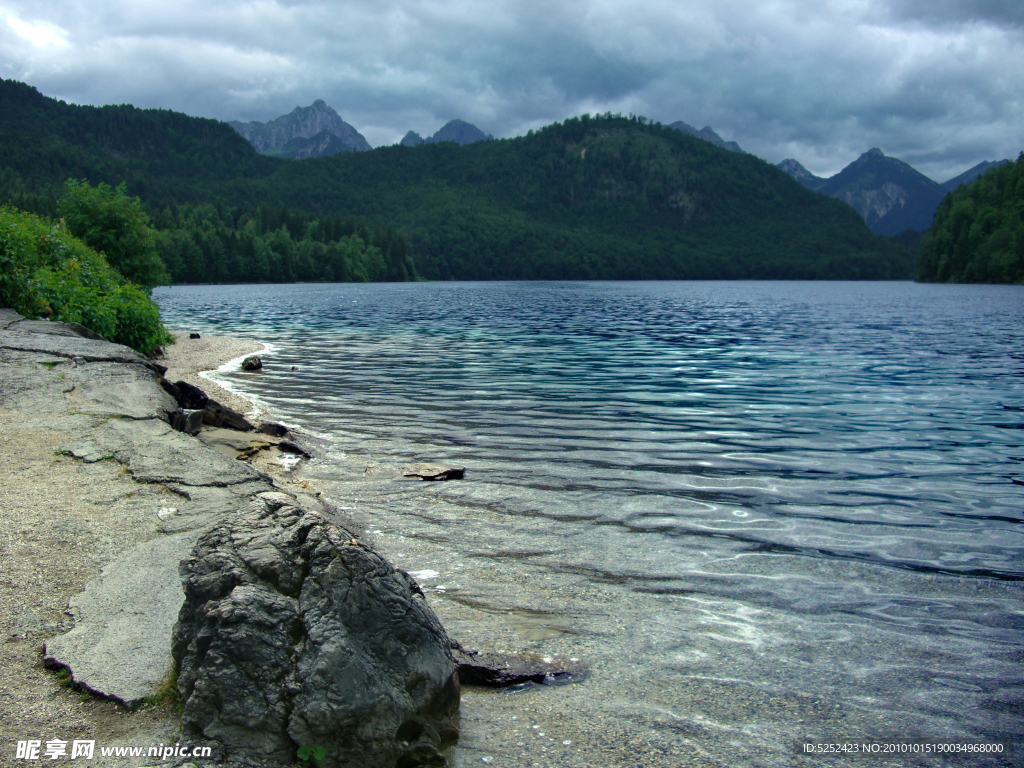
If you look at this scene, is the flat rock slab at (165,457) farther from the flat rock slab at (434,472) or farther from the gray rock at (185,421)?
the flat rock slab at (434,472)

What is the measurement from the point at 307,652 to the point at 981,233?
142135 mm

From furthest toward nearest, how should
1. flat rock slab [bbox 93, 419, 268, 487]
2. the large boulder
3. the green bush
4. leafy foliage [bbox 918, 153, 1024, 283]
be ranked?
1. leafy foliage [bbox 918, 153, 1024, 283]
2. the green bush
3. flat rock slab [bbox 93, 419, 268, 487]
4. the large boulder

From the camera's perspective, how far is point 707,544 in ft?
23.3

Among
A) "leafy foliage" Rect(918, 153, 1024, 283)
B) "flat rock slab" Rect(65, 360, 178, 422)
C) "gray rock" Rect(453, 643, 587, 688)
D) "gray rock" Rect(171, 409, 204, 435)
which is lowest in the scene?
"gray rock" Rect(453, 643, 587, 688)

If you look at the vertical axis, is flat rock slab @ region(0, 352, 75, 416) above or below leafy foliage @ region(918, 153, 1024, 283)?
below

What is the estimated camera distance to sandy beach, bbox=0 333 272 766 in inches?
132

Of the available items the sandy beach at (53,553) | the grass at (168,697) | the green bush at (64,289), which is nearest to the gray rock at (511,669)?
the grass at (168,697)

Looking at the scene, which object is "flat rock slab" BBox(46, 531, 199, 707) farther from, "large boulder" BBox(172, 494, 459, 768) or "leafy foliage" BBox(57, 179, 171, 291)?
"leafy foliage" BBox(57, 179, 171, 291)

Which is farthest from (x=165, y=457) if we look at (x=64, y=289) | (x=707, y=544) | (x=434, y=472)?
(x=64, y=289)

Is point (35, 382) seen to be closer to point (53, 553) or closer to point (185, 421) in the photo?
point (185, 421)

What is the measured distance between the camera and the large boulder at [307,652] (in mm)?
3283

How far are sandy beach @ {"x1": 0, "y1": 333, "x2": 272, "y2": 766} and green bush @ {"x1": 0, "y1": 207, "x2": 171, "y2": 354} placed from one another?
9508mm

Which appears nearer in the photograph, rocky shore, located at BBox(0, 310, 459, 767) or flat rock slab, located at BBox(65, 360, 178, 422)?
rocky shore, located at BBox(0, 310, 459, 767)

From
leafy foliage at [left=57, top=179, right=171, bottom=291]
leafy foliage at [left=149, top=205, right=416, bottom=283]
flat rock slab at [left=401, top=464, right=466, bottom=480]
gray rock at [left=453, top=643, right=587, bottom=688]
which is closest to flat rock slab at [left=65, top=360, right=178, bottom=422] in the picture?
flat rock slab at [left=401, top=464, right=466, bottom=480]
